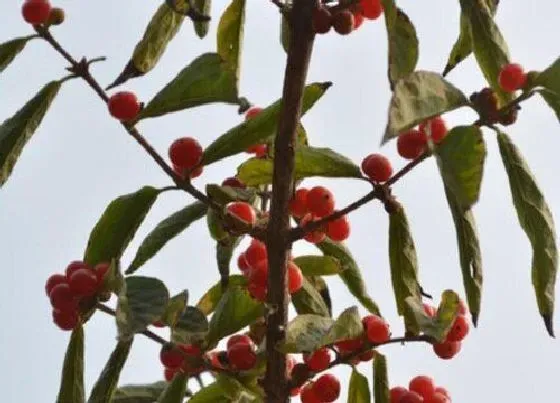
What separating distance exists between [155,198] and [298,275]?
1.33 ft

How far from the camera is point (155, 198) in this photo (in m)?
2.41

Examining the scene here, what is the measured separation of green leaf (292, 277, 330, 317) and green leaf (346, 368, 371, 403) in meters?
0.21

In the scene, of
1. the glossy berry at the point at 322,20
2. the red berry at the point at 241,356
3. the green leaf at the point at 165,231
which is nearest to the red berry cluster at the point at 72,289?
the green leaf at the point at 165,231

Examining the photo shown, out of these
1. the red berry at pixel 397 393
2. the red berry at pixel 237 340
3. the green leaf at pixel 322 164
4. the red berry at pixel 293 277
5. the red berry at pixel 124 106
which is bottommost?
the red berry at pixel 397 393

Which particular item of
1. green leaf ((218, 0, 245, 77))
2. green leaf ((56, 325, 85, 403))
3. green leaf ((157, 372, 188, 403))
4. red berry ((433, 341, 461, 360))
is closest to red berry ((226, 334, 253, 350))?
green leaf ((157, 372, 188, 403))

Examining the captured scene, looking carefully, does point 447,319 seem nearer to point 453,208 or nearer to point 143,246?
point 453,208

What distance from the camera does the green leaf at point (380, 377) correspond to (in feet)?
7.98

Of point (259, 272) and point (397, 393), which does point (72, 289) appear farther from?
point (397, 393)

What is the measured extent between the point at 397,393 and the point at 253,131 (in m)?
0.77

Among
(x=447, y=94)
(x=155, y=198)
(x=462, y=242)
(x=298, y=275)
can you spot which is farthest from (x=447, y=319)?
(x=155, y=198)

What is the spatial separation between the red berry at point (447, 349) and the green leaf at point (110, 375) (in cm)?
74

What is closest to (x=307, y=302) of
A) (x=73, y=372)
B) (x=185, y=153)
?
(x=185, y=153)

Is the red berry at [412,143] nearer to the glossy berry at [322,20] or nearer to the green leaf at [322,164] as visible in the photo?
the green leaf at [322,164]

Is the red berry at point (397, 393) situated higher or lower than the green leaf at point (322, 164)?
lower
